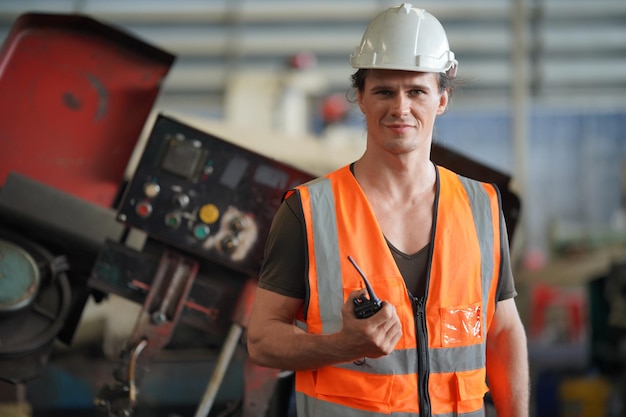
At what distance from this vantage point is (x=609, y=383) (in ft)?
17.2

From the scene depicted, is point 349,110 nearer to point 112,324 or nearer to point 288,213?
point 112,324

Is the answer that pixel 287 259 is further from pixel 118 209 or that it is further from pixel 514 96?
pixel 514 96

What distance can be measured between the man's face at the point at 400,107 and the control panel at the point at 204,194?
886mm

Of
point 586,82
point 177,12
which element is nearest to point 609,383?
point 586,82

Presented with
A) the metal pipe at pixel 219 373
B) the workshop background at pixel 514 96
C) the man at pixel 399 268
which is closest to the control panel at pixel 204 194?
the metal pipe at pixel 219 373

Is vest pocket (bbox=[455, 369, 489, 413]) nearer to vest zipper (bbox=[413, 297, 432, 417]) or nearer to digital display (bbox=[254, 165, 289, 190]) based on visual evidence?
vest zipper (bbox=[413, 297, 432, 417])

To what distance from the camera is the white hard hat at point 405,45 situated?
1.63 meters

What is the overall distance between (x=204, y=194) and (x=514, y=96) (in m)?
5.79

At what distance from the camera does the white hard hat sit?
5.36 ft

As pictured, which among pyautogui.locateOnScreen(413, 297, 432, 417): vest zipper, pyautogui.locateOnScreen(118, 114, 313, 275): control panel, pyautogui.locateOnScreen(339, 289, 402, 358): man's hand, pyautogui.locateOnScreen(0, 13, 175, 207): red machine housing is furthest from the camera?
pyautogui.locateOnScreen(0, 13, 175, 207): red machine housing

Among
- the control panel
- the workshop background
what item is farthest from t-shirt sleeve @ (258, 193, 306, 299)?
the workshop background

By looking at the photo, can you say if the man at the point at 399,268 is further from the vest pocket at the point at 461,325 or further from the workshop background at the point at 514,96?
the workshop background at the point at 514,96

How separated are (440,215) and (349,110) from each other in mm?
5922

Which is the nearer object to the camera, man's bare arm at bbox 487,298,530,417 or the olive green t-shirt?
the olive green t-shirt
